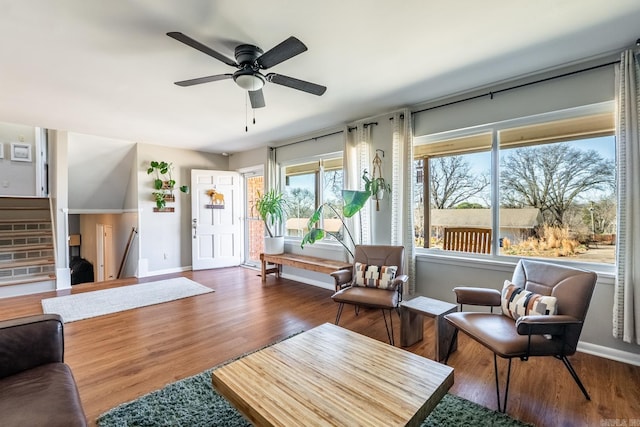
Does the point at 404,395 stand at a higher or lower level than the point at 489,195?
lower

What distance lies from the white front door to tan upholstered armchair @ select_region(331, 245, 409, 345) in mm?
3665

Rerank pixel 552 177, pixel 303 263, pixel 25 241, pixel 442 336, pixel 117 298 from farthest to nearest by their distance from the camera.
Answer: pixel 25 241, pixel 303 263, pixel 117 298, pixel 552 177, pixel 442 336

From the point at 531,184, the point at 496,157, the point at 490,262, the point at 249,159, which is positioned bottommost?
the point at 490,262

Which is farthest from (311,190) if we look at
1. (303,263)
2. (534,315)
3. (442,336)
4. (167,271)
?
(534,315)

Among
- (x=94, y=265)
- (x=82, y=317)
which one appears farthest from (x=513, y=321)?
(x=94, y=265)

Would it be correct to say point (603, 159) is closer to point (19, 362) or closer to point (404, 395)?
point (404, 395)

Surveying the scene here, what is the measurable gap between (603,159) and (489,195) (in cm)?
93

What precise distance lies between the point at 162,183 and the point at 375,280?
15.2ft

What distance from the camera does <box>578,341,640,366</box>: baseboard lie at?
2.31 metres

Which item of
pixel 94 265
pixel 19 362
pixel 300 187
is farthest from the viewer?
pixel 94 265

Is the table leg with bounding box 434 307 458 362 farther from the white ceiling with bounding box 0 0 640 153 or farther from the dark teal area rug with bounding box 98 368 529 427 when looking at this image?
the white ceiling with bounding box 0 0 640 153

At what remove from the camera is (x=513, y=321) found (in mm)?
2213

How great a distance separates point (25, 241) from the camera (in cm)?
500

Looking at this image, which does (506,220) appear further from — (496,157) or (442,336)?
(442,336)
